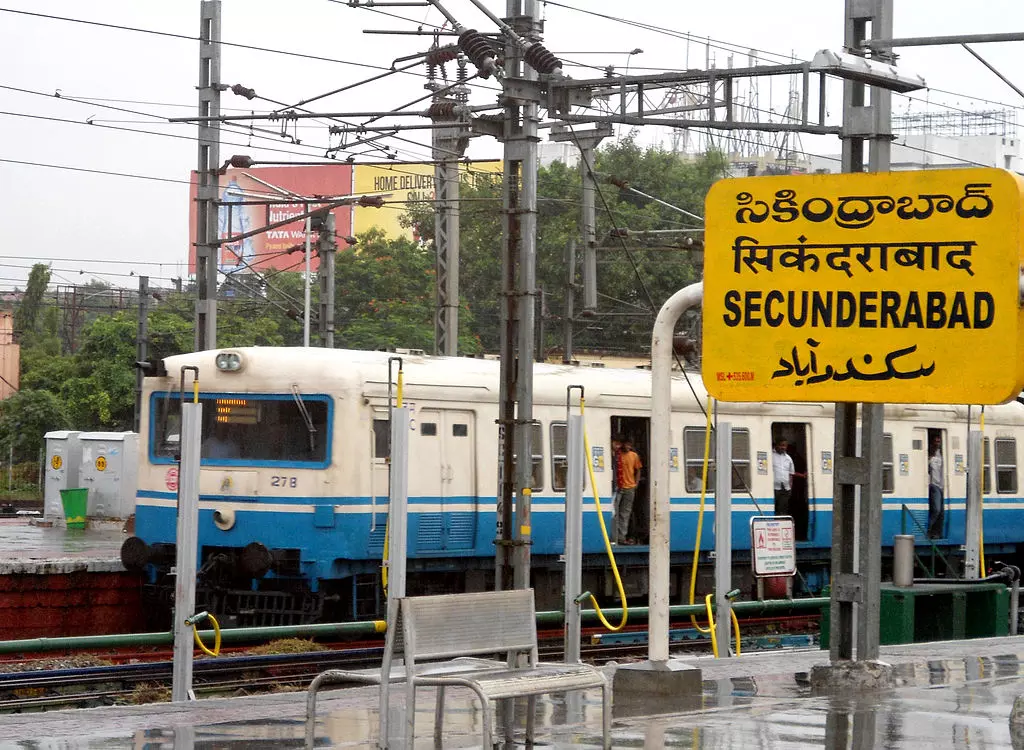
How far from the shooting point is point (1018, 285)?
10633 mm

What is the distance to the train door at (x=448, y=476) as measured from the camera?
19.0 m

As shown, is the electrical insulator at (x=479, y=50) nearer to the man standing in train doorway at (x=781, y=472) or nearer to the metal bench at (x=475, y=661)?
the man standing in train doorway at (x=781, y=472)

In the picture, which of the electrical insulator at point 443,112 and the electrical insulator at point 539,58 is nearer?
the electrical insulator at point 539,58

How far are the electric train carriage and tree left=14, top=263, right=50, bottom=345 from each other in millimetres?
49254

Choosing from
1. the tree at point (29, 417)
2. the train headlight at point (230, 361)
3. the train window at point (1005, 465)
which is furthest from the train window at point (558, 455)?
the tree at point (29, 417)

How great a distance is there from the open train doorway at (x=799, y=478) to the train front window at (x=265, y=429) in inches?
284

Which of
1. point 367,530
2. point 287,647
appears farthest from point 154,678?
point 367,530

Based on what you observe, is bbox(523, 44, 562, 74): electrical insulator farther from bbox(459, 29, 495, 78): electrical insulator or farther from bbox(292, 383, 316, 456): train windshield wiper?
bbox(292, 383, 316, 456): train windshield wiper

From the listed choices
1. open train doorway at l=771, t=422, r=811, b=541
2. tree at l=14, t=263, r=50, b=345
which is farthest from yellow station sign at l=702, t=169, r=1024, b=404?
tree at l=14, t=263, r=50, b=345

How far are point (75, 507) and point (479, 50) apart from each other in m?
17.7

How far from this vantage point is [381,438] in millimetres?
18734

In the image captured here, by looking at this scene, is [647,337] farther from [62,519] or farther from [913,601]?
[913,601]

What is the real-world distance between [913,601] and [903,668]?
367cm

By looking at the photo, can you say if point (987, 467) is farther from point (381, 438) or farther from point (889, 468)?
point (381, 438)
